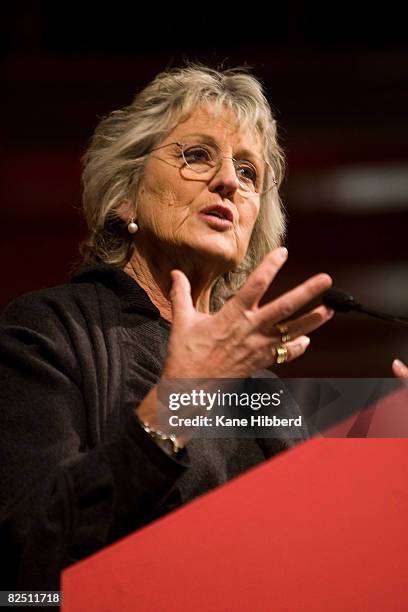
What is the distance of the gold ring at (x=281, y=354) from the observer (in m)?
0.93

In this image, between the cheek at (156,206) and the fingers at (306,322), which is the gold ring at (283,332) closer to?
the fingers at (306,322)

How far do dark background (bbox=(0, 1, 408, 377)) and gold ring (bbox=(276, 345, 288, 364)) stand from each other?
1.05 m

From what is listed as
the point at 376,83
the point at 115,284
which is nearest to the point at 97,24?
the point at 376,83

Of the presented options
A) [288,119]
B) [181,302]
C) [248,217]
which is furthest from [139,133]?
[288,119]

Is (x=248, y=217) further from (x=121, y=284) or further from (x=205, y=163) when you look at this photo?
(x=121, y=284)

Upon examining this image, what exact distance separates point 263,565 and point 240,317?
27cm

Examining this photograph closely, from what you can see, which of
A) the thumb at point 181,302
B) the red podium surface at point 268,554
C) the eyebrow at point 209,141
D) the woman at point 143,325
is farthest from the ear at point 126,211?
the red podium surface at point 268,554

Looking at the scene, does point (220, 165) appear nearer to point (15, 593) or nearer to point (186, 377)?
point (186, 377)

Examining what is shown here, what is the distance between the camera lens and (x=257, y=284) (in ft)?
2.88

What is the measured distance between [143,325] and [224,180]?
0.28 metres

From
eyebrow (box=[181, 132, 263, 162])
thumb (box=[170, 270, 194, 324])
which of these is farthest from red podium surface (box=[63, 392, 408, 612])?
eyebrow (box=[181, 132, 263, 162])

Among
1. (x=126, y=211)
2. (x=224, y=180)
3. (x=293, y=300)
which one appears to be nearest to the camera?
(x=293, y=300)

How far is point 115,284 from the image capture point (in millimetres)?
1283

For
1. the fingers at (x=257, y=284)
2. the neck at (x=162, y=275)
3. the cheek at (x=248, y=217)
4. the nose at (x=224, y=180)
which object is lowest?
the neck at (x=162, y=275)
